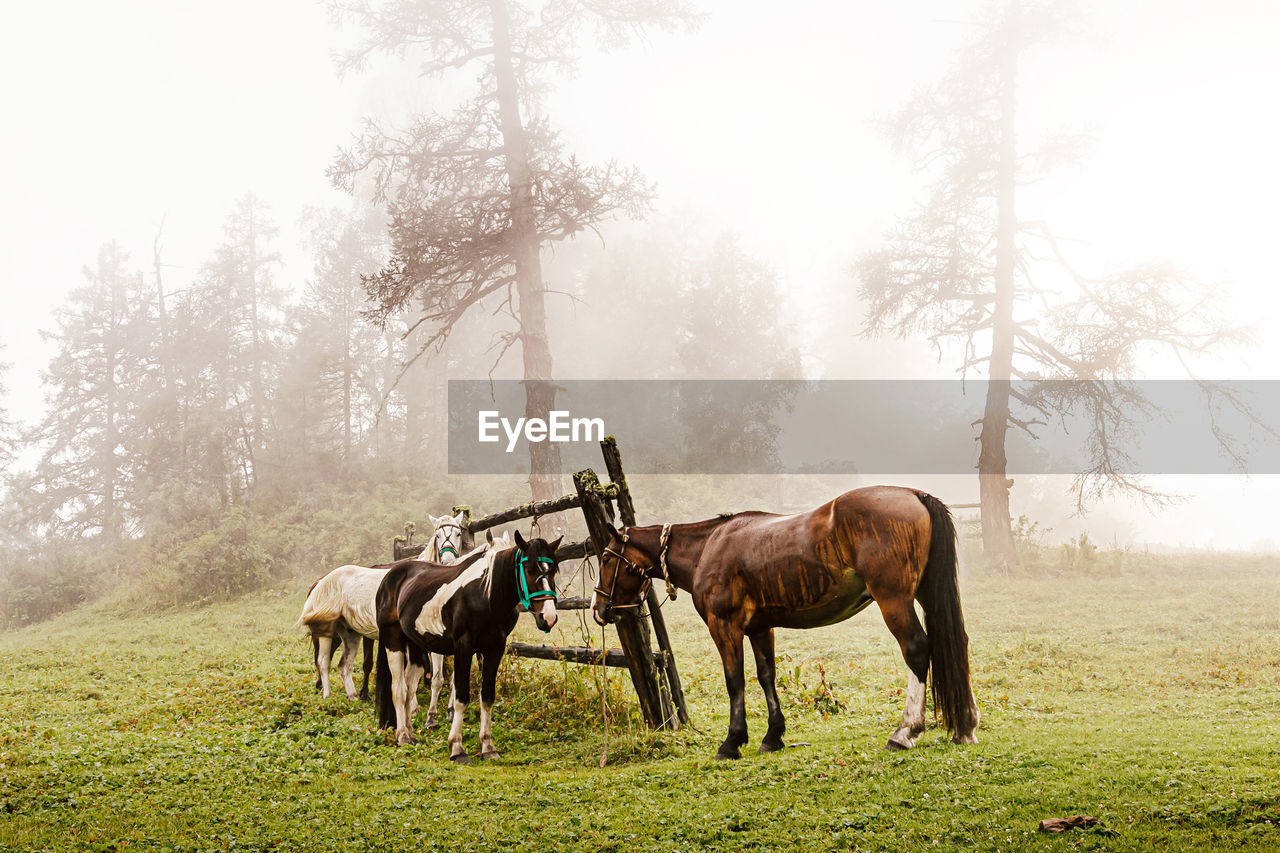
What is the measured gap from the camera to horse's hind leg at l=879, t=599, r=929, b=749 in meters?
5.20

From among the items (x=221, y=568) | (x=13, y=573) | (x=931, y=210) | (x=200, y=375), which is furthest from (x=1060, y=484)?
(x=13, y=573)

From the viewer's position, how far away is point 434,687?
7.97m

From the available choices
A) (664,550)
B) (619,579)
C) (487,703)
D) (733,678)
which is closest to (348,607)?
(487,703)

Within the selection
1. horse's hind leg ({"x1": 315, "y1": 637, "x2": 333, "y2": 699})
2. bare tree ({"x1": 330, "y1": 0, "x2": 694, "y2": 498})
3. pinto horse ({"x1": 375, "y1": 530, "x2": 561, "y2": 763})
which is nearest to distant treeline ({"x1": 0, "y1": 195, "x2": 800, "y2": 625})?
bare tree ({"x1": 330, "y1": 0, "x2": 694, "y2": 498})

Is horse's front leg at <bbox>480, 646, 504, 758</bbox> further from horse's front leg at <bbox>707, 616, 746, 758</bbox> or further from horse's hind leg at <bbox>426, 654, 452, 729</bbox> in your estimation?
horse's front leg at <bbox>707, 616, 746, 758</bbox>

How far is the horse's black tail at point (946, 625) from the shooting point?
528cm

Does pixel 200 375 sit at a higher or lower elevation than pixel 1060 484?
higher

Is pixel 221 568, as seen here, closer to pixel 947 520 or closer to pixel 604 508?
pixel 604 508

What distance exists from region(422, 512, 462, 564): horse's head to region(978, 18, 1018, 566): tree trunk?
13685mm

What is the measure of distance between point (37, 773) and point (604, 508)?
5025 mm

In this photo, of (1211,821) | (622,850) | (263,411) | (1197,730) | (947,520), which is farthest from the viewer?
(263,411)

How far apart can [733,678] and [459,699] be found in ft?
8.14

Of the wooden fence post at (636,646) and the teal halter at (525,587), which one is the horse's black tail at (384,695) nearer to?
the teal halter at (525,587)

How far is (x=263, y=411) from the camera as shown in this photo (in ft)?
96.7
